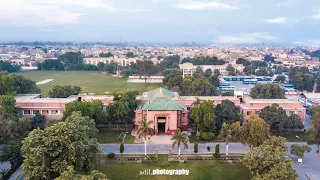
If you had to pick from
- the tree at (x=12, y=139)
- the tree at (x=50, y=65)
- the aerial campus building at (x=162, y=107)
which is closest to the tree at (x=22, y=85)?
the aerial campus building at (x=162, y=107)

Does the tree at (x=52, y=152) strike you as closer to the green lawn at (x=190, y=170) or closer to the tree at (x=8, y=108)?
the green lawn at (x=190, y=170)

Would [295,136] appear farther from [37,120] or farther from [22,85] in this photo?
[22,85]

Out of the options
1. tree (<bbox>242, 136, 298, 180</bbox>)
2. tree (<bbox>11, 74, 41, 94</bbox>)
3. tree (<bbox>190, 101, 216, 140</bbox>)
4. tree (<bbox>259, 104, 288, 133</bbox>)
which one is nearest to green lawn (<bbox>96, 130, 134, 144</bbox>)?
tree (<bbox>190, 101, 216, 140</bbox>)

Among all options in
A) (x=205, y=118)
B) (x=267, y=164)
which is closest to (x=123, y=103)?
(x=205, y=118)

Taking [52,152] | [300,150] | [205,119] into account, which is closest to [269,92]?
[205,119]

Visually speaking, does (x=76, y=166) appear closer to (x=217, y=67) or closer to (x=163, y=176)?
(x=163, y=176)

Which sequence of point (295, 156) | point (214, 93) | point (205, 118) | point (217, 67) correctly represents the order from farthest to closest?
1. point (217, 67)
2. point (214, 93)
3. point (205, 118)
4. point (295, 156)
